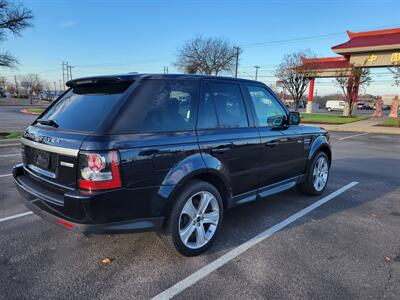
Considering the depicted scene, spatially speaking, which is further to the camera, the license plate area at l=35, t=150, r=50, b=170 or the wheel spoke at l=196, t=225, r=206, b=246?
the wheel spoke at l=196, t=225, r=206, b=246

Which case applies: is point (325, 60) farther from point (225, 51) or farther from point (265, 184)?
point (265, 184)

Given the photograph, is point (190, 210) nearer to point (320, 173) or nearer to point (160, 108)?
point (160, 108)

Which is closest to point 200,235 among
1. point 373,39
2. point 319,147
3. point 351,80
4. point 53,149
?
point 53,149

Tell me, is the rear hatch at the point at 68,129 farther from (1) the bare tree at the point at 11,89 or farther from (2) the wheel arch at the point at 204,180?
(1) the bare tree at the point at 11,89

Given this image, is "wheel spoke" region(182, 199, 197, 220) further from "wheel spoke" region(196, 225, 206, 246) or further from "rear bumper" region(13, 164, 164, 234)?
"rear bumper" region(13, 164, 164, 234)

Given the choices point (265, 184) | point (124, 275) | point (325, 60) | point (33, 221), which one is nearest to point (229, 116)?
point (265, 184)

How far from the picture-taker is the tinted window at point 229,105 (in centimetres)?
340

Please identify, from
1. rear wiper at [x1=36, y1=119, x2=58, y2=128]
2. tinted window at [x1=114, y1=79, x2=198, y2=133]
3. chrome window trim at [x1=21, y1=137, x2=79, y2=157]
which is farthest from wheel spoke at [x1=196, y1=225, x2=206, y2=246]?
rear wiper at [x1=36, y1=119, x2=58, y2=128]

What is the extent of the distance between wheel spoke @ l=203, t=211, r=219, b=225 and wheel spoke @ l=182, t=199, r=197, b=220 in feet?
0.55

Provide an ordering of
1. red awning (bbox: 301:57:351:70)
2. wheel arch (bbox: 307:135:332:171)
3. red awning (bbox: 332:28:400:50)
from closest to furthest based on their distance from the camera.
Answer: wheel arch (bbox: 307:135:332:171) < red awning (bbox: 332:28:400:50) < red awning (bbox: 301:57:351:70)

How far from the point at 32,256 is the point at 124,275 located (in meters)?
1.08

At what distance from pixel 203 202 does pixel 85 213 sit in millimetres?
1227

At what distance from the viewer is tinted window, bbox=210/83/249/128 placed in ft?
11.1

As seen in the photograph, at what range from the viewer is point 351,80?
96.0 ft
